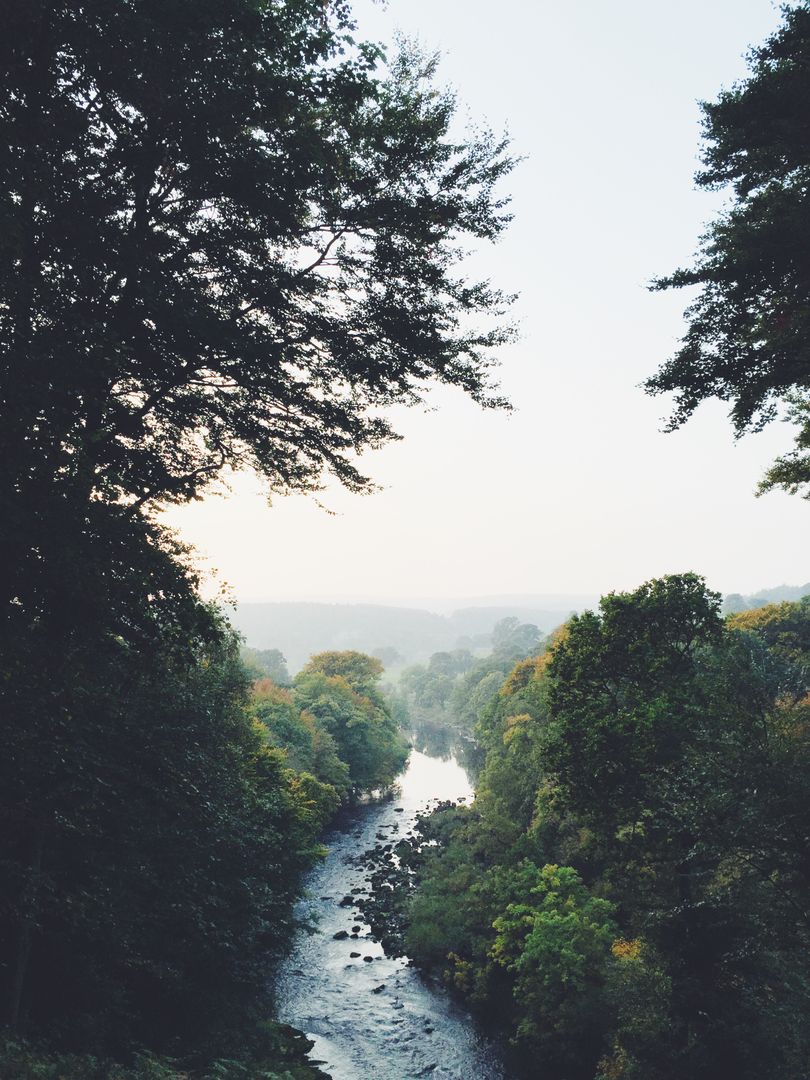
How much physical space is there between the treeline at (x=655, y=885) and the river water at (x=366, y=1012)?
40.4 inches

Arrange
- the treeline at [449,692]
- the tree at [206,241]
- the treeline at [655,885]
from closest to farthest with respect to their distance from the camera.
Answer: the tree at [206,241]
the treeline at [655,885]
the treeline at [449,692]

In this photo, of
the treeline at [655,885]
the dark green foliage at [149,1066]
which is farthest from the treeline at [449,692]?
the dark green foliage at [149,1066]

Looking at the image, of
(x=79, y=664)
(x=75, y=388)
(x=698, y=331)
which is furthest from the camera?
(x=698, y=331)

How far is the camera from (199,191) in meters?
6.50

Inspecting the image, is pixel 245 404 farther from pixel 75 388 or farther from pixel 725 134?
pixel 725 134

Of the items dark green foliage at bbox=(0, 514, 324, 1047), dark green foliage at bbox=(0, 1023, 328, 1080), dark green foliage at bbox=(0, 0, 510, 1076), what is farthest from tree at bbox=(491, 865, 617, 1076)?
dark green foliage at bbox=(0, 0, 510, 1076)

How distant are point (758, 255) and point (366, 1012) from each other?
21779 mm

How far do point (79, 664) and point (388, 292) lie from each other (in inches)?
236

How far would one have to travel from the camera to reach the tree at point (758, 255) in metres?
7.29

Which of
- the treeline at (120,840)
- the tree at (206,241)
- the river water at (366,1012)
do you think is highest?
the tree at (206,241)

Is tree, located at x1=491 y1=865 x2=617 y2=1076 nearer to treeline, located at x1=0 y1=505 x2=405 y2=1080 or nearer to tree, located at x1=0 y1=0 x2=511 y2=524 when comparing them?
treeline, located at x1=0 y1=505 x2=405 y2=1080

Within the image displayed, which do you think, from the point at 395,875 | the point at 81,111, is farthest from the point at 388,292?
the point at 395,875

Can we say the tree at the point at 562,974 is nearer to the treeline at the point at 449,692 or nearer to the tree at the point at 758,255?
the tree at the point at 758,255

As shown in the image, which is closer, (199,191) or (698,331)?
(199,191)
